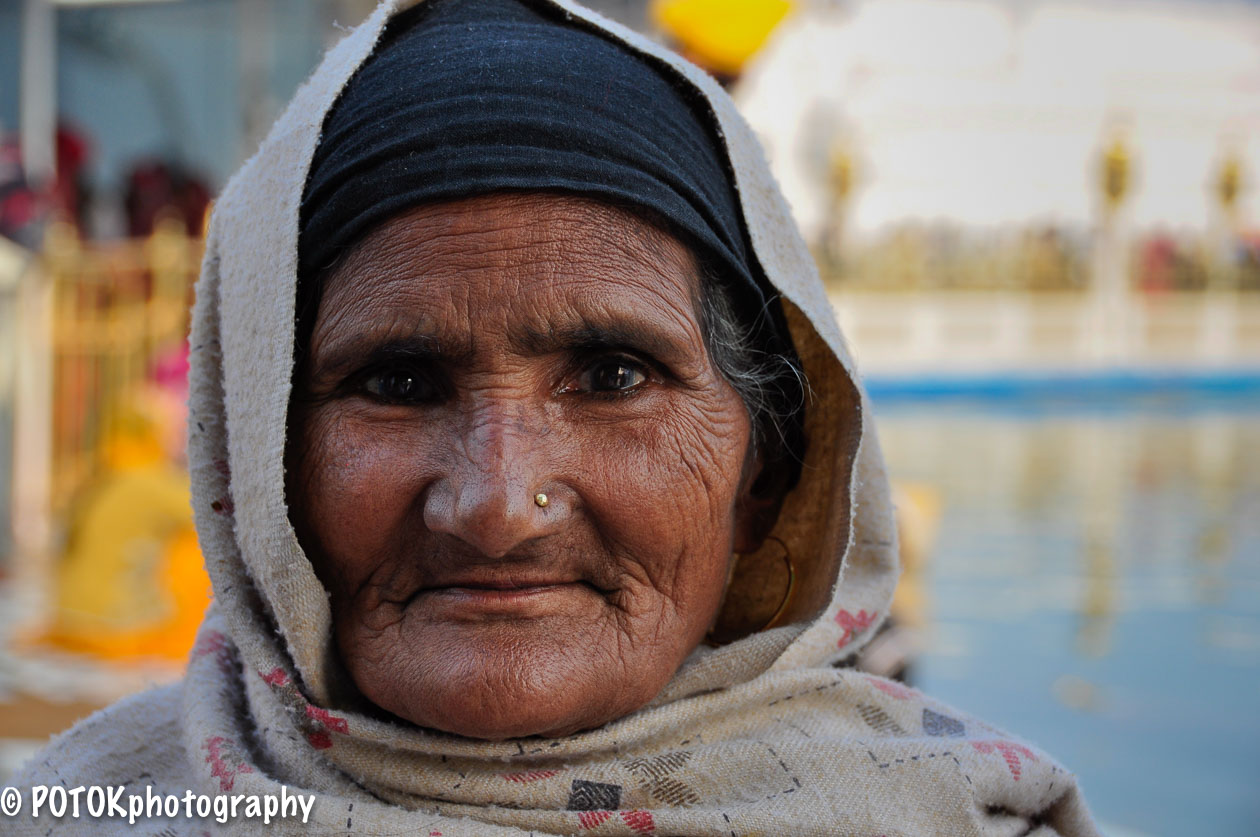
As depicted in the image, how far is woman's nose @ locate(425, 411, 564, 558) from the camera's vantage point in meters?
1.30

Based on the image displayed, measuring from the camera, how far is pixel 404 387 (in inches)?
56.3

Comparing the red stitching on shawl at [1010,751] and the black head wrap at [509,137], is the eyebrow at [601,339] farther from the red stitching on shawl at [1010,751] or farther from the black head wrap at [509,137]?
the red stitching on shawl at [1010,751]

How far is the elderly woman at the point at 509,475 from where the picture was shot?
1.37 m

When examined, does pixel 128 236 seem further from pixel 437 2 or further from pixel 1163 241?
pixel 1163 241

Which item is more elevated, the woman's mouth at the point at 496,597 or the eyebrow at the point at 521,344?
the eyebrow at the point at 521,344

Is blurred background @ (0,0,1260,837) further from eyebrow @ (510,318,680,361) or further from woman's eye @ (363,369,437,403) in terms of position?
woman's eye @ (363,369,437,403)

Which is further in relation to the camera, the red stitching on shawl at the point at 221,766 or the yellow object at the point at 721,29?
the yellow object at the point at 721,29

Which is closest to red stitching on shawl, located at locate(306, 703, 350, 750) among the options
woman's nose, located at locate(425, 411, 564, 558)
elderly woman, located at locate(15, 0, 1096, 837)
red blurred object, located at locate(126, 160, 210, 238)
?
elderly woman, located at locate(15, 0, 1096, 837)

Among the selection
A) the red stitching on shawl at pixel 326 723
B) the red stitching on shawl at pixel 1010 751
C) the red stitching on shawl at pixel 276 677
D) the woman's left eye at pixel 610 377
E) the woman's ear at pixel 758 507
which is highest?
the woman's left eye at pixel 610 377

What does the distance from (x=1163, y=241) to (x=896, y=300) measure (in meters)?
7.58

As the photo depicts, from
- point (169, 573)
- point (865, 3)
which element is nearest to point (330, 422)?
point (169, 573)

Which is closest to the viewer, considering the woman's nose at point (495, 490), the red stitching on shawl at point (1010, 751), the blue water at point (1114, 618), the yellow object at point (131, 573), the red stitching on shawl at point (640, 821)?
the woman's nose at point (495, 490)

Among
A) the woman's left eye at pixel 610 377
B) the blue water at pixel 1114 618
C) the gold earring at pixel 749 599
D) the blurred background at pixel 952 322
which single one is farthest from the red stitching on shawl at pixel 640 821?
the blue water at pixel 1114 618

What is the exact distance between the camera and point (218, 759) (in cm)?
147
